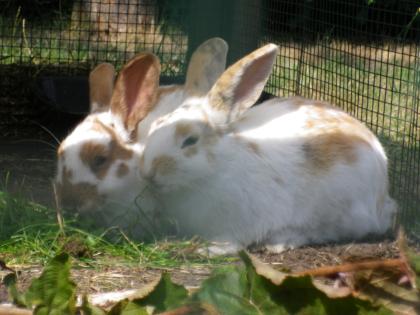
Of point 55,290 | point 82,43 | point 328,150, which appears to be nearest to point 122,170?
point 328,150

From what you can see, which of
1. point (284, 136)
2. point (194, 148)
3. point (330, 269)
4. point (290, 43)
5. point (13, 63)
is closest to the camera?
point (330, 269)

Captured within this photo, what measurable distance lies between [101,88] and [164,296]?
2250 millimetres

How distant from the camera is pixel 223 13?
5930 mm

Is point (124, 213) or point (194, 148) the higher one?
point (194, 148)

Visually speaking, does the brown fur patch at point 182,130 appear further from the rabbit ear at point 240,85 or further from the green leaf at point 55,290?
the green leaf at point 55,290

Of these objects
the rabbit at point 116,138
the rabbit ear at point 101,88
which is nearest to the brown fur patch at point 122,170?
the rabbit at point 116,138

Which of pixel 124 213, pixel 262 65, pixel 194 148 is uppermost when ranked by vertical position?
pixel 262 65

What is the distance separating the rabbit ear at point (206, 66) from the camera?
411cm

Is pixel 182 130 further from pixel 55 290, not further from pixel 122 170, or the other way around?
pixel 55 290

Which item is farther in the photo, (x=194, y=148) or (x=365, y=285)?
(x=194, y=148)

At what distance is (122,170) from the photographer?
3.89m

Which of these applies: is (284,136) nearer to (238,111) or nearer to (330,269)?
(238,111)

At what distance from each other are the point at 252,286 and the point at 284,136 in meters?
1.99

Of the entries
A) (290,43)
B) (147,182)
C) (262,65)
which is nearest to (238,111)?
(262,65)
